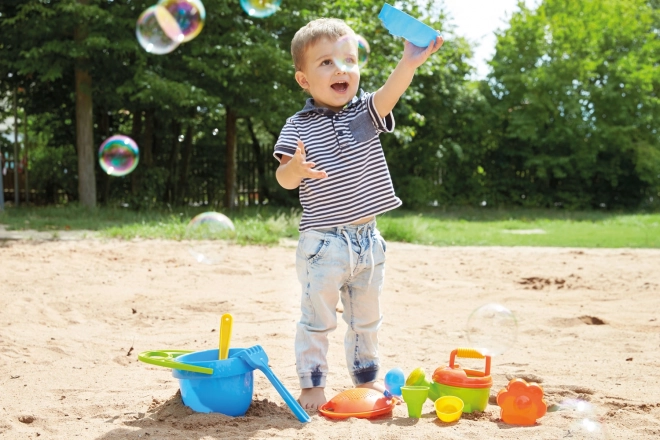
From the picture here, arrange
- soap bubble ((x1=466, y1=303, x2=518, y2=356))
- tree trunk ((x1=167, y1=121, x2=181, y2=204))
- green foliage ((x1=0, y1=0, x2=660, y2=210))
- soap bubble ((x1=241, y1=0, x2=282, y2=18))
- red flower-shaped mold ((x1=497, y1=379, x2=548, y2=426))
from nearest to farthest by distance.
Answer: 1. red flower-shaped mold ((x1=497, y1=379, x2=548, y2=426))
2. soap bubble ((x1=466, y1=303, x2=518, y2=356))
3. soap bubble ((x1=241, y1=0, x2=282, y2=18))
4. green foliage ((x1=0, y1=0, x2=660, y2=210))
5. tree trunk ((x1=167, y1=121, x2=181, y2=204))

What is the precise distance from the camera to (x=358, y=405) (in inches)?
Answer: 111

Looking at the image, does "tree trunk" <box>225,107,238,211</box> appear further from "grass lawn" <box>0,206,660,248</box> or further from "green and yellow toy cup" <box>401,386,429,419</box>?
"green and yellow toy cup" <box>401,386,429,419</box>

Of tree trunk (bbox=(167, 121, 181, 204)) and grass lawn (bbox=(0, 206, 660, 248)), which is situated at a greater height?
tree trunk (bbox=(167, 121, 181, 204))

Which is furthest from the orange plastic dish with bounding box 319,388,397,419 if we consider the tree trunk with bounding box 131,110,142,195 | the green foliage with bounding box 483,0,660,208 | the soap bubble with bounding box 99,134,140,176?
the green foliage with bounding box 483,0,660,208

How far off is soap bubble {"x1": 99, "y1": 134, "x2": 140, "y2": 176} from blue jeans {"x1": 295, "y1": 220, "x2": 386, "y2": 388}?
5.71 meters

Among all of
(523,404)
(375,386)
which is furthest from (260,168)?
(523,404)

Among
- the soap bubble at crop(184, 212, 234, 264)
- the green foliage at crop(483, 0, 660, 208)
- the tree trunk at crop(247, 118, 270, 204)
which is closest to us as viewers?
the soap bubble at crop(184, 212, 234, 264)

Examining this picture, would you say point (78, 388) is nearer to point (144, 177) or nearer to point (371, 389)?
point (371, 389)

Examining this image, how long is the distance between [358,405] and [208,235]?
6242 mm

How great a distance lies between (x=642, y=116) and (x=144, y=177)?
492 inches

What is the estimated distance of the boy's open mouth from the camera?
3.07m

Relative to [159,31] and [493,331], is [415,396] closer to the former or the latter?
[493,331]

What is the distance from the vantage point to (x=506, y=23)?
20562mm

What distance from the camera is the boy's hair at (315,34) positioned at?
302 centimetres
